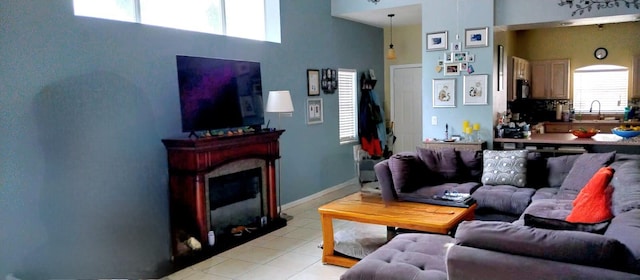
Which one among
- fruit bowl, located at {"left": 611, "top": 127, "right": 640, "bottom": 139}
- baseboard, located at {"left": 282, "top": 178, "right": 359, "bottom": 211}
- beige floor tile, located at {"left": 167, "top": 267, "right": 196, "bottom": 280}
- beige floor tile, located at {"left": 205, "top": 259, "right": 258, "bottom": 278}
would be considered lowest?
beige floor tile, located at {"left": 167, "top": 267, "right": 196, "bottom": 280}

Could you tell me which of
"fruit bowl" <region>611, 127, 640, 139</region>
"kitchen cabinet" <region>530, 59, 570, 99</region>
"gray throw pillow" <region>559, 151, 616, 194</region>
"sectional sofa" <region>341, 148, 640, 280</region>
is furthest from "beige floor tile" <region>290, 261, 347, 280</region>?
"kitchen cabinet" <region>530, 59, 570, 99</region>

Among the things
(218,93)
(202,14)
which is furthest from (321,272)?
(202,14)

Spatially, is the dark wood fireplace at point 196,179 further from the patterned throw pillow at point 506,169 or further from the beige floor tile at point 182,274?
the patterned throw pillow at point 506,169

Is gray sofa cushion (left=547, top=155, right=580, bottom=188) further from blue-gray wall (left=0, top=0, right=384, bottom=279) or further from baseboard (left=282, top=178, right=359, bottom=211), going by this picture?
blue-gray wall (left=0, top=0, right=384, bottom=279)

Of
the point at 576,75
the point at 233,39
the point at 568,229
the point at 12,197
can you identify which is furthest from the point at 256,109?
the point at 576,75

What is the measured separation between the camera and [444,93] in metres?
6.17

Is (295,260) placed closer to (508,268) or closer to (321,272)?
(321,272)

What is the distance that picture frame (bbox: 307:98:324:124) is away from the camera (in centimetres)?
649

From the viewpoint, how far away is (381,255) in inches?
116

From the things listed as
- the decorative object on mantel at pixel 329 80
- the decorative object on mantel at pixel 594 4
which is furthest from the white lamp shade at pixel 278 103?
the decorative object on mantel at pixel 594 4

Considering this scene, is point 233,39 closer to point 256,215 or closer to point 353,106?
point 256,215

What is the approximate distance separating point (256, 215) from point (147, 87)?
1793 millimetres

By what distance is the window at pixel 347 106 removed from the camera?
7301 millimetres

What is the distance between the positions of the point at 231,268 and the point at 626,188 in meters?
3.10
